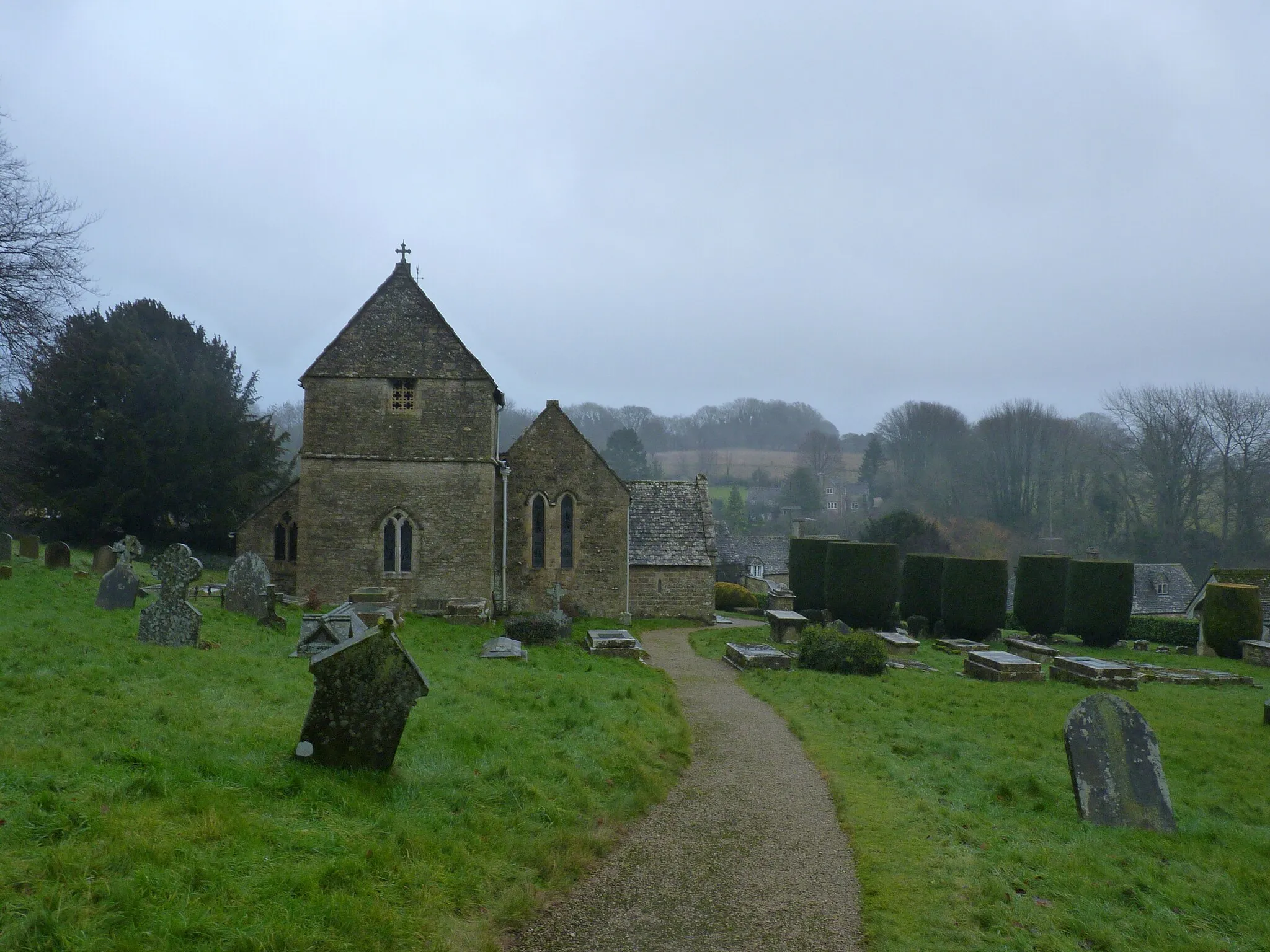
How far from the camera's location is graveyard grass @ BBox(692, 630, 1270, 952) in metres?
5.68

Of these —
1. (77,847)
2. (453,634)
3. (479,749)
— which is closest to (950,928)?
(479,749)

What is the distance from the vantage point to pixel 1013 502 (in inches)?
2317

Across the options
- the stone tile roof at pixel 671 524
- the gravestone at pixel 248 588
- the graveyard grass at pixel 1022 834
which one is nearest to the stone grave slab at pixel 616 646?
the graveyard grass at pixel 1022 834

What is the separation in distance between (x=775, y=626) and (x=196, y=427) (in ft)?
82.0

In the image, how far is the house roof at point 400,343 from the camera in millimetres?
22484

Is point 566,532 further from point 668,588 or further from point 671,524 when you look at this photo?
point 671,524

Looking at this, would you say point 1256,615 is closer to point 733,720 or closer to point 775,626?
point 775,626

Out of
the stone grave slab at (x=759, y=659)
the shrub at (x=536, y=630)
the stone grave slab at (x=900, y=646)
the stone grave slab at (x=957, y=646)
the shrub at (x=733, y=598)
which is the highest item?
the shrub at (x=536, y=630)

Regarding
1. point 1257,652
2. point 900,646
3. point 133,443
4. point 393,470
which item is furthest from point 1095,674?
point 133,443

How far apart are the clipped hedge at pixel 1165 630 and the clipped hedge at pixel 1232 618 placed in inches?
138

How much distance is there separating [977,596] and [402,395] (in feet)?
66.7

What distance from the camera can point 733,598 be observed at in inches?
1614

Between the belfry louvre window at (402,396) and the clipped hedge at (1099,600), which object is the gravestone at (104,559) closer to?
the belfry louvre window at (402,396)

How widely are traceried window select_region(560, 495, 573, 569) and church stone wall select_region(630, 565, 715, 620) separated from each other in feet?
10.6
